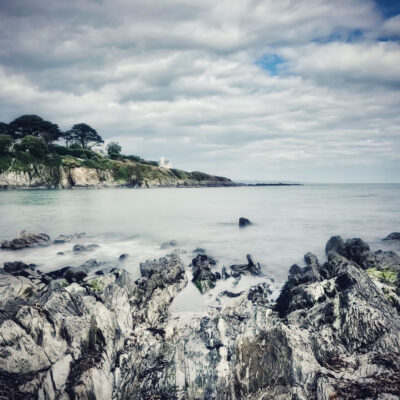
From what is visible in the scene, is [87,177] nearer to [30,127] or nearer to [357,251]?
[30,127]

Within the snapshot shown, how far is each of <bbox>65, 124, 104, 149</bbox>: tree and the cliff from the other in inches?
606

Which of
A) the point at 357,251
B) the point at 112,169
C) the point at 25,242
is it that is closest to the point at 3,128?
the point at 112,169

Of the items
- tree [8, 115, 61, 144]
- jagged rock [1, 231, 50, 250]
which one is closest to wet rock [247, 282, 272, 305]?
jagged rock [1, 231, 50, 250]

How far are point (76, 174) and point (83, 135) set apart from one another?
30.3m

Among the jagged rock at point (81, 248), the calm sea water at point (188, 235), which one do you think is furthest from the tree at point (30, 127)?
the jagged rock at point (81, 248)

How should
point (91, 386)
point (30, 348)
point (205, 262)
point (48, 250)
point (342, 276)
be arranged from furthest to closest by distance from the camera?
point (48, 250)
point (205, 262)
point (342, 276)
point (30, 348)
point (91, 386)

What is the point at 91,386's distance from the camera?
3721 mm

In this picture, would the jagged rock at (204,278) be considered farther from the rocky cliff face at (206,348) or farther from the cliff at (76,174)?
the cliff at (76,174)

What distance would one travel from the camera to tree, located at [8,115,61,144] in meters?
79.6

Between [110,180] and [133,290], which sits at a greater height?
[110,180]

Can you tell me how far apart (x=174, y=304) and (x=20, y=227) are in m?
17.3

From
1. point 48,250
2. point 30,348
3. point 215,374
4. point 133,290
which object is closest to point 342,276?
point 215,374

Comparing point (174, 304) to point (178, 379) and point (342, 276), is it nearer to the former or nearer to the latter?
point (178, 379)

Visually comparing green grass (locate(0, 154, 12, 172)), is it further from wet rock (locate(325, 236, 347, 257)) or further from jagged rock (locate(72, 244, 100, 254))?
wet rock (locate(325, 236, 347, 257))
